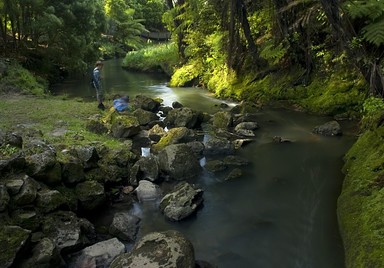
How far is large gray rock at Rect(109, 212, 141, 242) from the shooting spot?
6258mm

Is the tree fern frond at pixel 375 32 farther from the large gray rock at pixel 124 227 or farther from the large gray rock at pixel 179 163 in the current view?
the large gray rock at pixel 124 227

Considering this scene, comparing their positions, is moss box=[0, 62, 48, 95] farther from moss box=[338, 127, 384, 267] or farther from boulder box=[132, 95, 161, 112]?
moss box=[338, 127, 384, 267]

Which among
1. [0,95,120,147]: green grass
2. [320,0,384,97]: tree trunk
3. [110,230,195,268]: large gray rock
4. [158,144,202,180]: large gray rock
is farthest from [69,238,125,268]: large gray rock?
[320,0,384,97]: tree trunk

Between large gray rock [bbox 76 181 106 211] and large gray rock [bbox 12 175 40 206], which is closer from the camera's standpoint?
large gray rock [bbox 12 175 40 206]

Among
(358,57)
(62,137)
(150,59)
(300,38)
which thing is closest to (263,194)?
(358,57)

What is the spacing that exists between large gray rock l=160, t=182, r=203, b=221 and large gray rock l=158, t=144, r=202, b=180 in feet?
3.20

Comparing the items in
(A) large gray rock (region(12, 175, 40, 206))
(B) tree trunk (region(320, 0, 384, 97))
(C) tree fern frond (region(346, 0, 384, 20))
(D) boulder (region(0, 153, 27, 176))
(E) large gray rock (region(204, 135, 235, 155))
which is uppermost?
(C) tree fern frond (region(346, 0, 384, 20))

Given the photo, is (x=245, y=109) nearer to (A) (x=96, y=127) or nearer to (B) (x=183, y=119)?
(B) (x=183, y=119)

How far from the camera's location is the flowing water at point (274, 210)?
568cm

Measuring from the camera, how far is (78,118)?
Result: 40.7 ft

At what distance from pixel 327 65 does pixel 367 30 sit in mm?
5071

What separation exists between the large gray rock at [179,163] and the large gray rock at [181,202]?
0.97 metres

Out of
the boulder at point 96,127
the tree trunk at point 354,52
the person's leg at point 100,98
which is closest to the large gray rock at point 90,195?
the boulder at point 96,127

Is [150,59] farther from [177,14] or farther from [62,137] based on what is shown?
[62,137]
